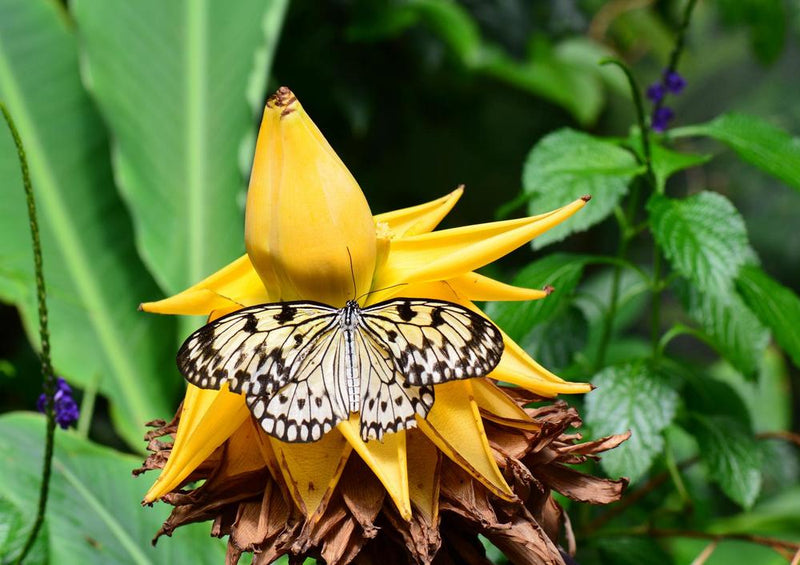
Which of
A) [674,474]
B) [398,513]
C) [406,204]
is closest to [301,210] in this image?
[398,513]

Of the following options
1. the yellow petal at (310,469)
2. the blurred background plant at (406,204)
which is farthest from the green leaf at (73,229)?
the yellow petal at (310,469)

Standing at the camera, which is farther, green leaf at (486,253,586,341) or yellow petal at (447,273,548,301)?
green leaf at (486,253,586,341)

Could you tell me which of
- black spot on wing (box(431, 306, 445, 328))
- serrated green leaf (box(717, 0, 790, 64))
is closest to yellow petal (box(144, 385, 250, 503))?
black spot on wing (box(431, 306, 445, 328))

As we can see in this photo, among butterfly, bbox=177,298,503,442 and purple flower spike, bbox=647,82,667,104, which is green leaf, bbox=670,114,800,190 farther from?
butterfly, bbox=177,298,503,442

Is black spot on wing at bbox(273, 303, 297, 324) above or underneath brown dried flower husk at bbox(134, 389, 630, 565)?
above

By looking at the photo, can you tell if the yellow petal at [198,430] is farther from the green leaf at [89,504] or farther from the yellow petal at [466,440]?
the green leaf at [89,504]

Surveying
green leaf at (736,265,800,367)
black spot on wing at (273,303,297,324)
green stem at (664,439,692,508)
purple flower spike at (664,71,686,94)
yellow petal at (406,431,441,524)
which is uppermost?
black spot on wing at (273,303,297,324)

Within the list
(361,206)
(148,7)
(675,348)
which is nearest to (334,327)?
(361,206)
